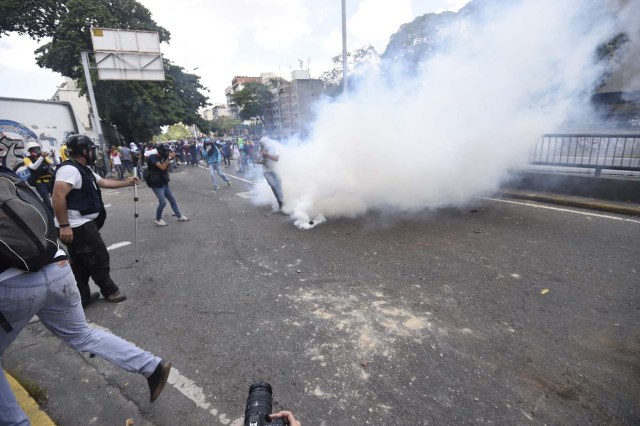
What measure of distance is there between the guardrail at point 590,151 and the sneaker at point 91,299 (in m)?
8.64

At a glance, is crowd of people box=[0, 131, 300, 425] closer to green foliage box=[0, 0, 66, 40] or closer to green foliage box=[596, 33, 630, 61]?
green foliage box=[596, 33, 630, 61]

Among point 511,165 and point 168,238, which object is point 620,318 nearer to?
point 511,165

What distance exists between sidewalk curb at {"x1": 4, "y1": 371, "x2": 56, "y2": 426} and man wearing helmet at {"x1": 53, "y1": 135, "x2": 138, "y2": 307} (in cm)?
131

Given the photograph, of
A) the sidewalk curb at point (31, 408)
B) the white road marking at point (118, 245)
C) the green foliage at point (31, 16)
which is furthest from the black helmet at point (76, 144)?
the green foliage at point (31, 16)

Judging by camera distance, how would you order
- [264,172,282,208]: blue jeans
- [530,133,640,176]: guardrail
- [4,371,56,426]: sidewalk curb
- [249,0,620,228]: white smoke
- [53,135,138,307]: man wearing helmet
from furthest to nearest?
[264,172,282,208]: blue jeans
[530,133,640,176]: guardrail
[249,0,620,228]: white smoke
[53,135,138,307]: man wearing helmet
[4,371,56,426]: sidewalk curb

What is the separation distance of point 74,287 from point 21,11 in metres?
27.7

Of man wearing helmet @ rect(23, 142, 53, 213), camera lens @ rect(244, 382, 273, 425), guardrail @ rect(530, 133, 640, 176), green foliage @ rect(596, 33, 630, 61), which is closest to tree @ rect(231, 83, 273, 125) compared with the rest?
man wearing helmet @ rect(23, 142, 53, 213)

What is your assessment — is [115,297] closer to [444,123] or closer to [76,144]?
[76,144]

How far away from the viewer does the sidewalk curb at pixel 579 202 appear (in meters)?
5.70

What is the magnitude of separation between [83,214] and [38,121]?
36.7 feet

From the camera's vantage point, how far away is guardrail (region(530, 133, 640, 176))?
633 centimetres

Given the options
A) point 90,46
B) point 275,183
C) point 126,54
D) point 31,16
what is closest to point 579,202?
point 275,183

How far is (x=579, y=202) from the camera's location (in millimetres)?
6266

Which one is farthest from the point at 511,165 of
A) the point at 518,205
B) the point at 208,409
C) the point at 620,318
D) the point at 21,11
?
the point at 21,11
